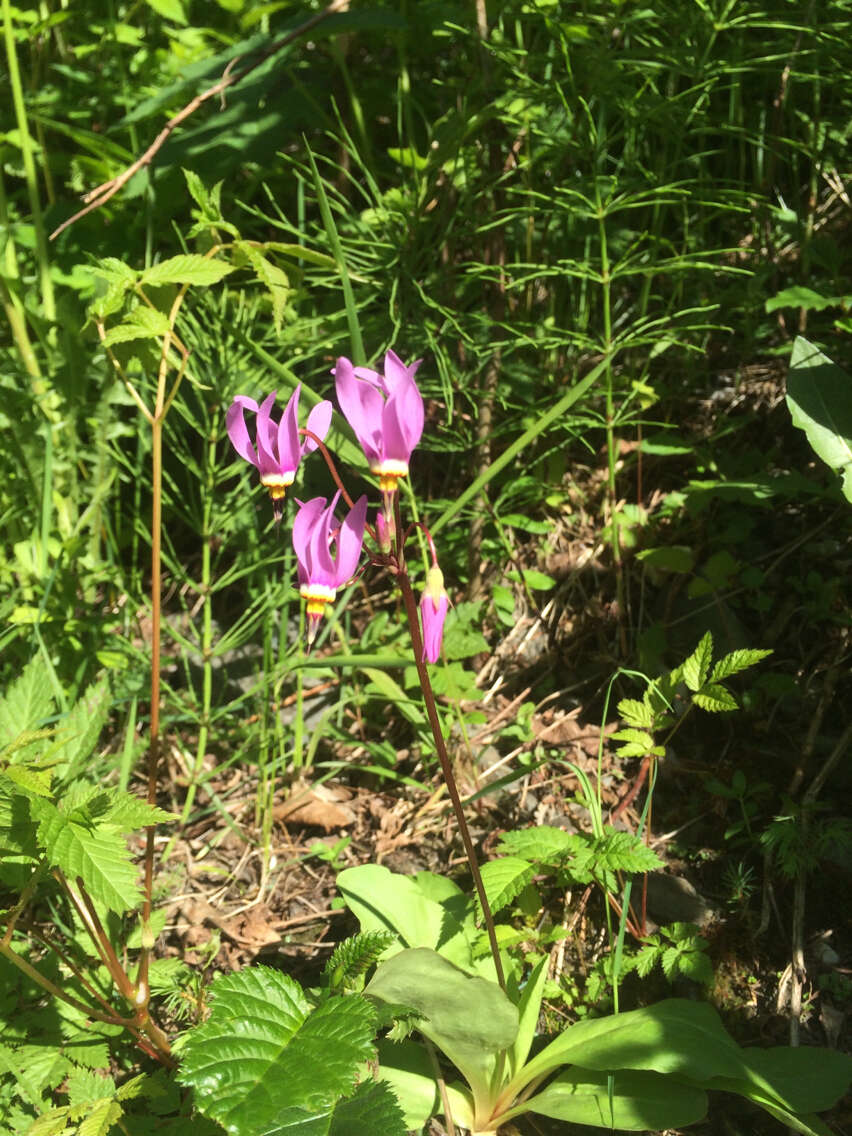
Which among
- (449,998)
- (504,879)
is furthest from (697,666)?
(449,998)

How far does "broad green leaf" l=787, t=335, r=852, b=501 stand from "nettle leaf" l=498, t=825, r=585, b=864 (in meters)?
0.96

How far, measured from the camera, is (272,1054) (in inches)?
47.0

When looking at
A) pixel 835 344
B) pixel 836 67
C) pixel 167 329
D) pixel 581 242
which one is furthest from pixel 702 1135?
pixel 836 67

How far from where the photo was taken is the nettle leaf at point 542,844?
1.77 meters

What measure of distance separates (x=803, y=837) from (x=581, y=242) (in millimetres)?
1743

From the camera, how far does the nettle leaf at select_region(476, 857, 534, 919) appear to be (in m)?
1.64

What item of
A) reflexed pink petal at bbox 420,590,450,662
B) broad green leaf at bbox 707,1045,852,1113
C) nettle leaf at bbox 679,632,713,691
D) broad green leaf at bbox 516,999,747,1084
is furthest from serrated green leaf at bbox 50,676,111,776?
broad green leaf at bbox 707,1045,852,1113

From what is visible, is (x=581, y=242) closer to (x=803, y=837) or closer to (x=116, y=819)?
(x=803, y=837)

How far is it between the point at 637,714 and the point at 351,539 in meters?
0.89

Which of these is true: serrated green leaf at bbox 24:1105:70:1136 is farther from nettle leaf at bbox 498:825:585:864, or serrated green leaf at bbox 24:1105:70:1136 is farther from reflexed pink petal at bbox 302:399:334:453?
reflexed pink petal at bbox 302:399:334:453

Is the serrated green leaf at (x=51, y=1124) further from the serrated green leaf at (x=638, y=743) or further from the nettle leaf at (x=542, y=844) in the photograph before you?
the serrated green leaf at (x=638, y=743)

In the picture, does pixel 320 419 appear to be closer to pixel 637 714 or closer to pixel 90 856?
pixel 90 856

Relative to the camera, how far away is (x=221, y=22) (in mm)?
3445

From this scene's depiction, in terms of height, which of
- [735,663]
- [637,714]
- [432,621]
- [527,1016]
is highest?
[432,621]
